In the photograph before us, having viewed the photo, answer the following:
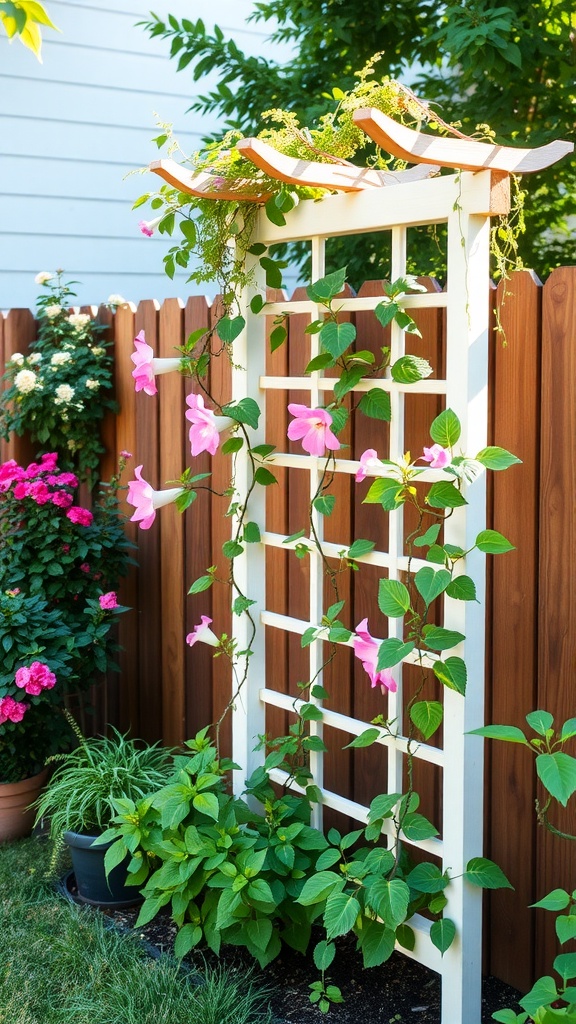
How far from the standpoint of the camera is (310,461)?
257cm

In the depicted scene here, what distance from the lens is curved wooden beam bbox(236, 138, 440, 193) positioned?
215 cm

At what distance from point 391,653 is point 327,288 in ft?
2.77

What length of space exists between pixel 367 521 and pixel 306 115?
1997mm

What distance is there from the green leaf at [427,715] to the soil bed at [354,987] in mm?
693

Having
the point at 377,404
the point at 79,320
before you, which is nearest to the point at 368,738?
the point at 377,404

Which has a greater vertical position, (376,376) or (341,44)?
(341,44)

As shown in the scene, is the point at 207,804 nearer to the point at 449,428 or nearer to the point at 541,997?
the point at 541,997

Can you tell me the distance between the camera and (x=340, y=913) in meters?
2.15

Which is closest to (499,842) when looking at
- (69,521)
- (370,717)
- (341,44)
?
(370,717)

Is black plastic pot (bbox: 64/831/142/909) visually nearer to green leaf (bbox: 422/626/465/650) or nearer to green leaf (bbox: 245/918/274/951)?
green leaf (bbox: 245/918/274/951)

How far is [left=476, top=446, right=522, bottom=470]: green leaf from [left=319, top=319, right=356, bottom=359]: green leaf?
414mm

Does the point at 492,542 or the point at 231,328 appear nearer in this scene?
the point at 492,542

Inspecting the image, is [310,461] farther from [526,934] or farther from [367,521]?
[526,934]

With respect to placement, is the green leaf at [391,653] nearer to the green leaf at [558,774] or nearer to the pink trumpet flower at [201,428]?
the green leaf at [558,774]
